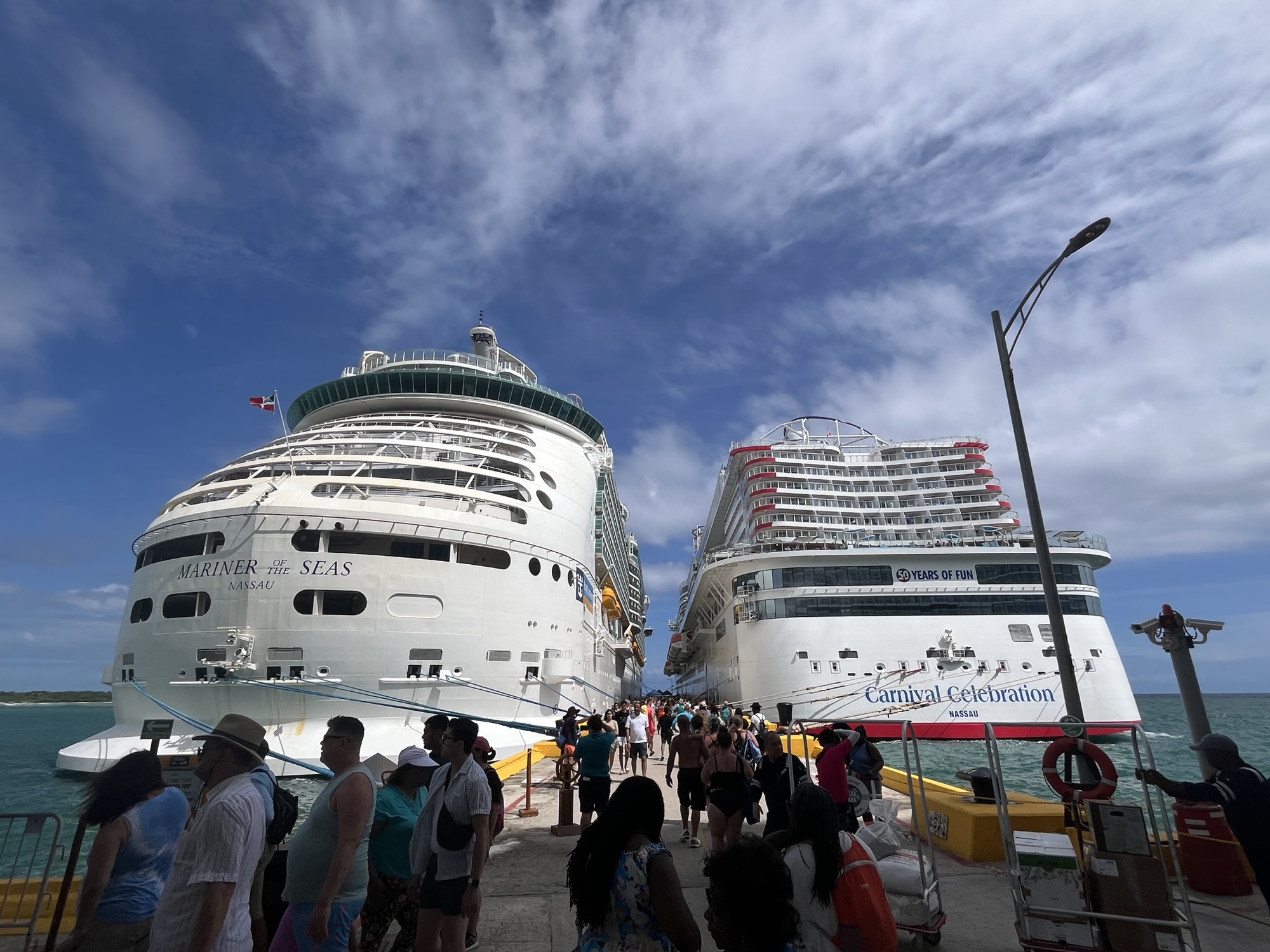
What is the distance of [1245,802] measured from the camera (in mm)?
4660

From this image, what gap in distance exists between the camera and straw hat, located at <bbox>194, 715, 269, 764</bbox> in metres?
3.21

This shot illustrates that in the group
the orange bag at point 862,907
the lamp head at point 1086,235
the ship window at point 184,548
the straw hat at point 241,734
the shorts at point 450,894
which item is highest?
the lamp head at point 1086,235

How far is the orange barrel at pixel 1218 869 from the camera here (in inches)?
240

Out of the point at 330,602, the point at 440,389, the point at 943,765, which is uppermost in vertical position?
the point at 440,389

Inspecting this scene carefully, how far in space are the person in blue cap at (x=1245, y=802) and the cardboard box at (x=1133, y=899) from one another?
0.71 metres

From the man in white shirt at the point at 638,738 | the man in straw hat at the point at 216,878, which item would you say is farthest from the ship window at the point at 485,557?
the man in straw hat at the point at 216,878

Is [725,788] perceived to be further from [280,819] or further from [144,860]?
[144,860]

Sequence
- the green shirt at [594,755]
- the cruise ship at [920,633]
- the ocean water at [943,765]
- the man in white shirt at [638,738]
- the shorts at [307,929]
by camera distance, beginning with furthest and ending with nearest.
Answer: the cruise ship at [920,633], the ocean water at [943,765], the man in white shirt at [638,738], the green shirt at [594,755], the shorts at [307,929]

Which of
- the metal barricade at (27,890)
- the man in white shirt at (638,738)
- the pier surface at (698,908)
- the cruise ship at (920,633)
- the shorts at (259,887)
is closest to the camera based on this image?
the shorts at (259,887)

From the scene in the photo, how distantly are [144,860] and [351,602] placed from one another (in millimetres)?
15009

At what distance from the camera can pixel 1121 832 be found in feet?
14.6

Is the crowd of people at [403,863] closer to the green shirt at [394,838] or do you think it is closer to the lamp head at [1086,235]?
the green shirt at [394,838]

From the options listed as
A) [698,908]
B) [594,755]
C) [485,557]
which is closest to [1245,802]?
[698,908]

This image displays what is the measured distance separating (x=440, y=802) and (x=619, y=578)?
45894 mm
